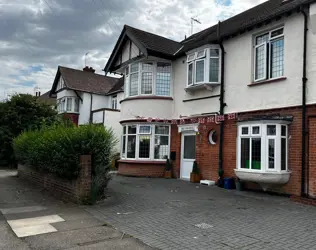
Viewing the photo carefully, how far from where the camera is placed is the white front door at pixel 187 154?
1477 centimetres

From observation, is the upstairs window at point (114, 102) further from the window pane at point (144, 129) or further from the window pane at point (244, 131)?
the window pane at point (244, 131)

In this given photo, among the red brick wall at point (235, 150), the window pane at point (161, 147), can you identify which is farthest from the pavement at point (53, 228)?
the window pane at point (161, 147)

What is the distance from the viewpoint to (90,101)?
3011 cm

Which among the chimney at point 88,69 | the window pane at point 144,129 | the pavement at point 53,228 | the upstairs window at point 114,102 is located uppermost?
the chimney at point 88,69

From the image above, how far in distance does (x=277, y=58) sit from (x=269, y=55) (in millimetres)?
324

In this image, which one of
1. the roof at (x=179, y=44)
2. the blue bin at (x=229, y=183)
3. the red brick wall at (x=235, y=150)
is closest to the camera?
the red brick wall at (x=235, y=150)

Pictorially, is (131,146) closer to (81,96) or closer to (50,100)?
(50,100)

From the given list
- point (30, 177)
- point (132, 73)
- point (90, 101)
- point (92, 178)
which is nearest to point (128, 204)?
point (92, 178)

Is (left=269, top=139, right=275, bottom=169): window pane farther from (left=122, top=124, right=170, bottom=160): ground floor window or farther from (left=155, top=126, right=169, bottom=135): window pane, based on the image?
(left=155, top=126, right=169, bottom=135): window pane

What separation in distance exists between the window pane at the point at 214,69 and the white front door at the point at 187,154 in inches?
107

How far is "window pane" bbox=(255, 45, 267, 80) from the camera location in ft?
38.2

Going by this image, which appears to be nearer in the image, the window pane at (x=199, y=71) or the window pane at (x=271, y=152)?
the window pane at (x=271, y=152)

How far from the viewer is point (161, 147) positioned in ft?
52.3

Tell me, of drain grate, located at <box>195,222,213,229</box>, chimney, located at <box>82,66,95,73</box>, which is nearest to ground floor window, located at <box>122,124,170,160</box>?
drain grate, located at <box>195,222,213,229</box>
